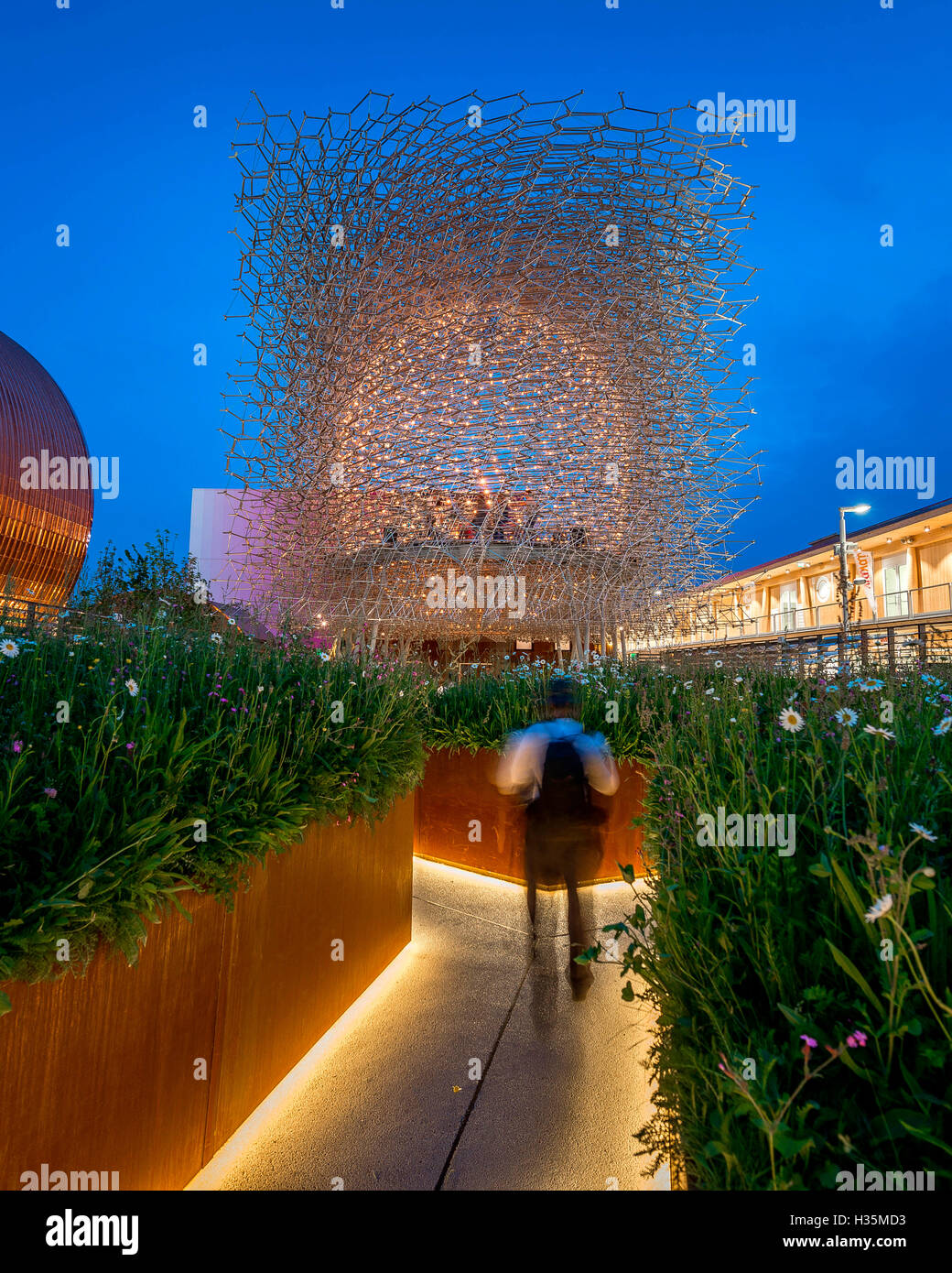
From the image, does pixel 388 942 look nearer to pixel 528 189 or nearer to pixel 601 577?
pixel 528 189

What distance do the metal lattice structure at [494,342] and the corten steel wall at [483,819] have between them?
9.97 metres

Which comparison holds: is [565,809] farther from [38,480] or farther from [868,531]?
[38,480]

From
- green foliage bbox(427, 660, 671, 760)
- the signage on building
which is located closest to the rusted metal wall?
green foliage bbox(427, 660, 671, 760)

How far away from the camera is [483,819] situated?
6.59 metres

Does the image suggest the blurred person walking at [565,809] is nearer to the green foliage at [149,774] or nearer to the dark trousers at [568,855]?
the dark trousers at [568,855]

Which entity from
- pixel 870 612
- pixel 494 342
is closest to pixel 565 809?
pixel 494 342

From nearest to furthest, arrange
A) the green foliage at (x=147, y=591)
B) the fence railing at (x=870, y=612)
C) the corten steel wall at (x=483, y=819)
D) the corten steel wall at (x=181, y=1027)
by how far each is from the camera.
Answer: the corten steel wall at (x=181, y=1027) → the green foliage at (x=147, y=591) → the corten steel wall at (x=483, y=819) → the fence railing at (x=870, y=612)

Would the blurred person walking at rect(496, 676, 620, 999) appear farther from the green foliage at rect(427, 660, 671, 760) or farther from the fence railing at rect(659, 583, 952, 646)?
the fence railing at rect(659, 583, 952, 646)

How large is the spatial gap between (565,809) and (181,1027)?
2.38 meters

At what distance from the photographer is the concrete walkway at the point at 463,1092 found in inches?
101

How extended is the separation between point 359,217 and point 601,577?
1183 cm

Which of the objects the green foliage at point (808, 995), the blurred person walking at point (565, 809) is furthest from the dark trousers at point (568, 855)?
the green foliage at point (808, 995)

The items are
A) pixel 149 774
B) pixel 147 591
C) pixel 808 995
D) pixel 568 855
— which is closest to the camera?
pixel 808 995

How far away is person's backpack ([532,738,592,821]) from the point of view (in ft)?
13.4
